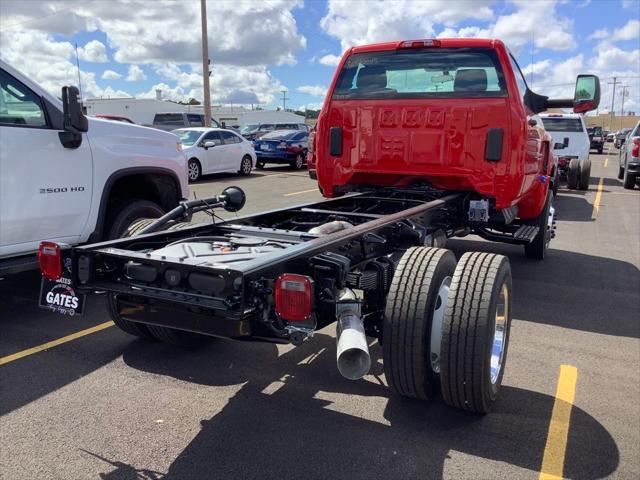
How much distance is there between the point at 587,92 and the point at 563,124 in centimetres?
1178

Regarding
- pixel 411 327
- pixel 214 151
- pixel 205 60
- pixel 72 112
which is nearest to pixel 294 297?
pixel 411 327

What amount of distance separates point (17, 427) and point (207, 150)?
47.0 feet

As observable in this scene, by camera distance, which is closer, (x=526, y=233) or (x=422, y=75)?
(x=422, y=75)

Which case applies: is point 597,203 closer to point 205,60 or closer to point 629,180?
point 629,180

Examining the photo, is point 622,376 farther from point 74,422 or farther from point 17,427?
point 17,427

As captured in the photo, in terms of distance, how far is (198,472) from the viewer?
283cm

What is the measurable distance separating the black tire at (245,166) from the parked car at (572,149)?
9101mm

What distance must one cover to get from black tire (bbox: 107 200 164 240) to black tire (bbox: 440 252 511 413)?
127 inches

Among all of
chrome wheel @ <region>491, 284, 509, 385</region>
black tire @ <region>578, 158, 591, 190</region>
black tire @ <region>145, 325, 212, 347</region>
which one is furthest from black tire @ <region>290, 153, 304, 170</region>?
chrome wheel @ <region>491, 284, 509, 385</region>

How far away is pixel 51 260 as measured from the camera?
3123 millimetres

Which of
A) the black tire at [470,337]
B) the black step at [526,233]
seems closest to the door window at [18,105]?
the black tire at [470,337]

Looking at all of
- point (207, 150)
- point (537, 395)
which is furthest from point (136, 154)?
point (207, 150)

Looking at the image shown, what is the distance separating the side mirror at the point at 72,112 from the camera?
4.57m

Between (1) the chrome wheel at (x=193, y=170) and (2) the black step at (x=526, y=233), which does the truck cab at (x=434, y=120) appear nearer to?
(2) the black step at (x=526, y=233)
